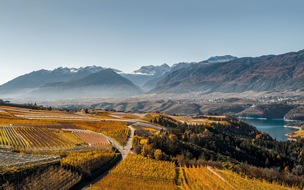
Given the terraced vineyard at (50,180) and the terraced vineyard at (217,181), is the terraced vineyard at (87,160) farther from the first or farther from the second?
the terraced vineyard at (217,181)

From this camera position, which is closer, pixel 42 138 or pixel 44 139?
pixel 44 139

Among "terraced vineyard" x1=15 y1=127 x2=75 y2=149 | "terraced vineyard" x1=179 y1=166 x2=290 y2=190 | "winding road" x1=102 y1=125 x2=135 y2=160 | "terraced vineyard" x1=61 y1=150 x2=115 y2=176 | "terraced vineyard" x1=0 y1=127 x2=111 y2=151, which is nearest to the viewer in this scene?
"terraced vineyard" x1=179 y1=166 x2=290 y2=190

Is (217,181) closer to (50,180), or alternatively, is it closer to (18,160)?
(50,180)

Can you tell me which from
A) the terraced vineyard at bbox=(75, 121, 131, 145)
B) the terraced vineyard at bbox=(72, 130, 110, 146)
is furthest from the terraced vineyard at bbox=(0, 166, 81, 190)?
the terraced vineyard at bbox=(75, 121, 131, 145)

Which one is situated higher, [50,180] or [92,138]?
[92,138]

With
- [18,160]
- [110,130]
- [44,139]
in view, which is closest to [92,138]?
[44,139]

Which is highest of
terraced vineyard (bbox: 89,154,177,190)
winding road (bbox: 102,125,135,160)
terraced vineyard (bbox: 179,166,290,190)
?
winding road (bbox: 102,125,135,160)

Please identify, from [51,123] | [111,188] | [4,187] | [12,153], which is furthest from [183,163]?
[51,123]

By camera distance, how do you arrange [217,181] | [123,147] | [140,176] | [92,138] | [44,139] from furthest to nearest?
[92,138], [123,147], [44,139], [140,176], [217,181]

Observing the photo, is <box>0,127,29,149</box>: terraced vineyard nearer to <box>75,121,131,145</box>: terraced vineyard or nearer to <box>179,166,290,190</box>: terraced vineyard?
<box>75,121,131,145</box>: terraced vineyard
